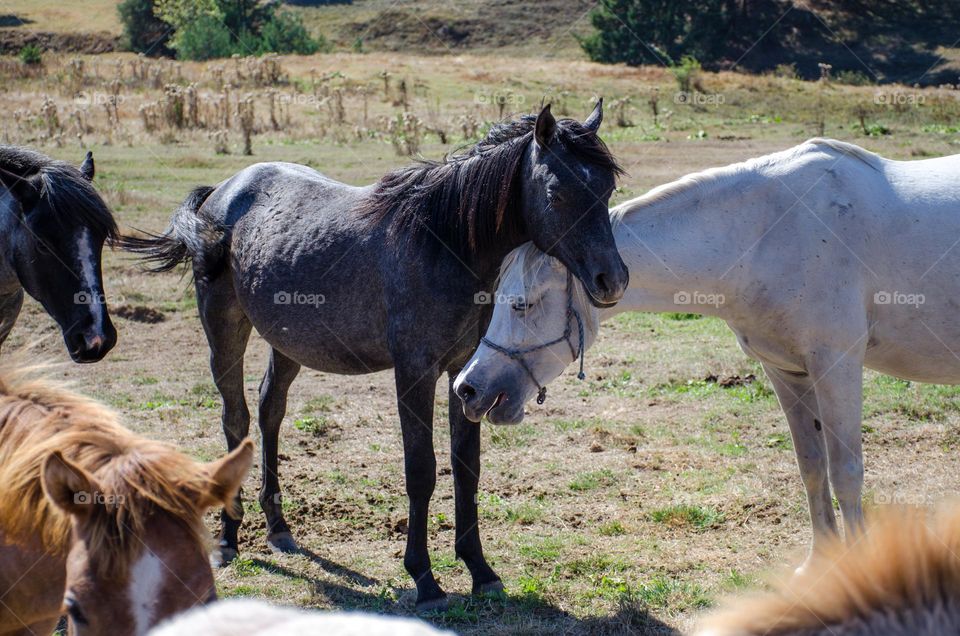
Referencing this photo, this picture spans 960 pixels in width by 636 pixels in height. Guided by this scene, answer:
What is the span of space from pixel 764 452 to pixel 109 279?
24.3 feet

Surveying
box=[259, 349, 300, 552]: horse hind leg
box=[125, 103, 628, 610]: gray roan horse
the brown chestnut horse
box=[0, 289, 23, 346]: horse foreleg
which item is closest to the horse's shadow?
box=[125, 103, 628, 610]: gray roan horse

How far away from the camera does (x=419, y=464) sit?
14.9ft

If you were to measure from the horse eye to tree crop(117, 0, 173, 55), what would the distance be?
157ft

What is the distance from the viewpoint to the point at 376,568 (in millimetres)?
4961

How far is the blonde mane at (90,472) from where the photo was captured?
7.81 feet

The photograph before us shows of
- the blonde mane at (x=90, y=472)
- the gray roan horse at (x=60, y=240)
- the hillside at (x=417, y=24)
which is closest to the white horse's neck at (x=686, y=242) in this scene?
the blonde mane at (x=90, y=472)

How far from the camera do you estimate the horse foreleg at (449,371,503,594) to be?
466 centimetres

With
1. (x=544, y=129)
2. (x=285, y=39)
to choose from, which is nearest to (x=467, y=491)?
(x=544, y=129)

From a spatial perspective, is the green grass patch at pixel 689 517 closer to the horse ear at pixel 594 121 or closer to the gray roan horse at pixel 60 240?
the horse ear at pixel 594 121

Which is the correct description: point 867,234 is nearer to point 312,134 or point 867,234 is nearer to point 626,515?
point 626,515

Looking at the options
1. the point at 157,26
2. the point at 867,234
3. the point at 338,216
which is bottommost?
the point at 157,26

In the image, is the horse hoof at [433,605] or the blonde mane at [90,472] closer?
the blonde mane at [90,472]

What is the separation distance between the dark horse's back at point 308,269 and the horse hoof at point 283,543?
1003 millimetres

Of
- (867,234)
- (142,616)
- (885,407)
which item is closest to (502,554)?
(867,234)
